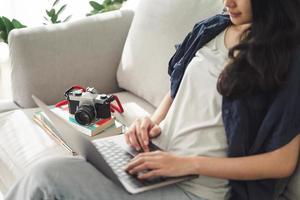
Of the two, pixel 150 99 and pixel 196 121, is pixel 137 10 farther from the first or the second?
pixel 196 121

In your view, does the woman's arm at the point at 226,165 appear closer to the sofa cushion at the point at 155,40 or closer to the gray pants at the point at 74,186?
the gray pants at the point at 74,186

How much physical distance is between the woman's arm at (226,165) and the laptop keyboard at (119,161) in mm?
16

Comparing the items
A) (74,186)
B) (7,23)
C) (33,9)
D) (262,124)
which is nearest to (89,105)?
(74,186)

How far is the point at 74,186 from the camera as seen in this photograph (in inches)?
43.7

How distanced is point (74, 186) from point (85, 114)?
0.43m

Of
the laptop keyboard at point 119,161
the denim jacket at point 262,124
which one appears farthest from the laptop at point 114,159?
the denim jacket at point 262,124

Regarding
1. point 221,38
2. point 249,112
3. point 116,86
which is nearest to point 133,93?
point 116,86

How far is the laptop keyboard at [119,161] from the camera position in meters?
1.11

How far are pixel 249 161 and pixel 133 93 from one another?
0.86m

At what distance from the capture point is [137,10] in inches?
74.4

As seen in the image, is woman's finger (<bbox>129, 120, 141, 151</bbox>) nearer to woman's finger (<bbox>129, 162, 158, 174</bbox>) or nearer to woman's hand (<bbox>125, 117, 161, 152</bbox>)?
woman's hand (<bbox>125, 117, 161, 152</bbox>)

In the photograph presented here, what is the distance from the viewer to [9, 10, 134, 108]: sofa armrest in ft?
5.91

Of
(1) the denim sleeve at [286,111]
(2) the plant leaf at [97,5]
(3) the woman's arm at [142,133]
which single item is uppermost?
(1) the denim sleeve at [286,111]

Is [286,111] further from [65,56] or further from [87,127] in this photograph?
[65,56]
